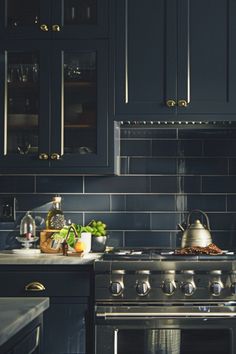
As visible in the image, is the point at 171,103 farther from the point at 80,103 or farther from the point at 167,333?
the point at 167,333

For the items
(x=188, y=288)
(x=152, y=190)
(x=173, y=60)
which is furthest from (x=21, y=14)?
(x=188, y=288)

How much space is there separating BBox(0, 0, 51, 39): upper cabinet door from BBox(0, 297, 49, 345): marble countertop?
1943 mm

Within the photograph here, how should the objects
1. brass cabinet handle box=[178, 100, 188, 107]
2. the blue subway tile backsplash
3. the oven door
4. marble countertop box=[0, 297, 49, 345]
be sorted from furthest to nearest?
the blue subway tile backsplash → brass cabinet handle box=[178, 100, 188, 107] → the oven door → marble countertop box=[0, 297, 49, 345]

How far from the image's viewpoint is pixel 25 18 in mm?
3891

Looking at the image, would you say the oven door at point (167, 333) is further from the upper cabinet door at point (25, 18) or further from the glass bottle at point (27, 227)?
the upper cabinet door at point (25, 18)

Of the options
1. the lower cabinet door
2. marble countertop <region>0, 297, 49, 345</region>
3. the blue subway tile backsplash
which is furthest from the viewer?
the blue subway tile backsplash

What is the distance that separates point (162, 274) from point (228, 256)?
365 millimetres

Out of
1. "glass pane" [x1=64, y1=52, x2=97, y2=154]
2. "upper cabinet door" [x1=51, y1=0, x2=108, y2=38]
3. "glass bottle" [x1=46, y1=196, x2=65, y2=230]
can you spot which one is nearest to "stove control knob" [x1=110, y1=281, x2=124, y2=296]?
"glass bottle" [x1=46, y1=196, x2=65, y2=230]

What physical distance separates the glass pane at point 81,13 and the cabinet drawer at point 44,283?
4.39ft

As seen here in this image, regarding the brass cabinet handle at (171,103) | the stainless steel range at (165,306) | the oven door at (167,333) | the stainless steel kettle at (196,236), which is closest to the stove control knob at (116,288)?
the stainless steel range at (165,306)

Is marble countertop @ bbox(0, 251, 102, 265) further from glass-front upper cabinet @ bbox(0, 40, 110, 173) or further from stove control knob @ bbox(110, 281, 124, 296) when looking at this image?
glass-front upper cabinet @ bbox(0, 40, 110, 173)

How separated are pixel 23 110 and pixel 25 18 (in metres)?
0.49

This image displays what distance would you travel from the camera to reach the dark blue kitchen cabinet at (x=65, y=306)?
136 inches

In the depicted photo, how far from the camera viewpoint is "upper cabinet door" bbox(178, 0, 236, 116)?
3809 millimetres
